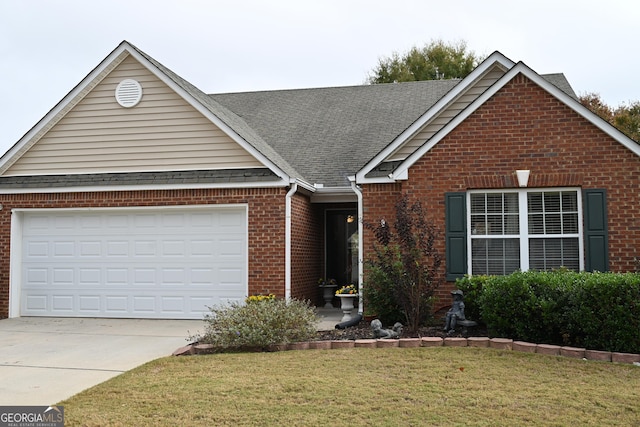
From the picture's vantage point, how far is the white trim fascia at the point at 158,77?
41.0 ft

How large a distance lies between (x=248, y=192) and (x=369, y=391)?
7.03 m

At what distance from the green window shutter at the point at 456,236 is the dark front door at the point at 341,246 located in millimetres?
4474

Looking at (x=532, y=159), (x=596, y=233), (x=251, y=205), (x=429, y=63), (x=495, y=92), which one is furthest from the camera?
(x=429, y=63)

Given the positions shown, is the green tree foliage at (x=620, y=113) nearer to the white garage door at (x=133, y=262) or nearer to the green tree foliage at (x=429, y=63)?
the green tree foliage at (x=429, y=63)

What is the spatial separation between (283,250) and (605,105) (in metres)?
28.1

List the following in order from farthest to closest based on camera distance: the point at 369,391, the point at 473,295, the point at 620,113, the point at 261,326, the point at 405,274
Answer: the point at 620,113, the point at 473,295, the point at 405,274, the point at 261,326, the point at 369,391

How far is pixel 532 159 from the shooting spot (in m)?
11.0

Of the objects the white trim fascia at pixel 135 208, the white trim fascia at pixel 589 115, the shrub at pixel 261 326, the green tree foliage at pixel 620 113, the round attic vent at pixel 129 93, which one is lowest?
the shrub at pixel 261 326

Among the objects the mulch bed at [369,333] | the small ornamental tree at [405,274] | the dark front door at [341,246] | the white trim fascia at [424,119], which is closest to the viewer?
the mulch bed at [369,333]

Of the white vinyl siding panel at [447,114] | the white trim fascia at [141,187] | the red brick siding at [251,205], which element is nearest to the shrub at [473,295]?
the white vinyl siding panel at [447,114]

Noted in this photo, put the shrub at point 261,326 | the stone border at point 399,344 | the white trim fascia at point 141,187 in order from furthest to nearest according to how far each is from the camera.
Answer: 1. the white trim fascia at point 141,187
2. the shrub at point 261,326
3. the stone border at point 399,344

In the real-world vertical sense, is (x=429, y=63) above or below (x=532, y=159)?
above

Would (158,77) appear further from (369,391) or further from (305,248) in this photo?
(369,391)

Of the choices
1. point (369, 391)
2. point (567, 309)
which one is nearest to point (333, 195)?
point (567, 309)
